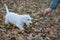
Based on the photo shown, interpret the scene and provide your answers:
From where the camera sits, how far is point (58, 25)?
216 inches

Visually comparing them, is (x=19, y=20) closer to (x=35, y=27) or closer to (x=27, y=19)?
(x=27, y=19)

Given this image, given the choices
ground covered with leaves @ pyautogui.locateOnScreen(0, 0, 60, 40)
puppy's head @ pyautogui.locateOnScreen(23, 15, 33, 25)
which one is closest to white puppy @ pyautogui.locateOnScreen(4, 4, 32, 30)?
puppy's head @ pyautogui.locateOnScreen(23, 15, 33, 25)

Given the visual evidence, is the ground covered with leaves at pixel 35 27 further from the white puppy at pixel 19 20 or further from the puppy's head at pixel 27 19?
the puppy's head at pixel 27 19

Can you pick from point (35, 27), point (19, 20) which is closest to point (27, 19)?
point (19, 20)

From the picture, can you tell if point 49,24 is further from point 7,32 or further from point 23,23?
point 7,32

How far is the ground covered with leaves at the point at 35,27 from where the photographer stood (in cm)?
495

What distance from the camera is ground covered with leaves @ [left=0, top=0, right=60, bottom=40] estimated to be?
495 centimetres

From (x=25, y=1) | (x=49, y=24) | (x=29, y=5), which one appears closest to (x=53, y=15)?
(x=49, y=24)

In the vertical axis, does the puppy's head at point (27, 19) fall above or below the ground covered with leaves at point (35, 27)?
above

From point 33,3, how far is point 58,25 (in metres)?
1.65

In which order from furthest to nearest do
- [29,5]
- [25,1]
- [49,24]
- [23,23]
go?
[25,1] → [29,5] → [49,24] → [23,23]

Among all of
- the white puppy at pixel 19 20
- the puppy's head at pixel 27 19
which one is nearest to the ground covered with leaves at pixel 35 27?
the white puppy at pixel 19 20

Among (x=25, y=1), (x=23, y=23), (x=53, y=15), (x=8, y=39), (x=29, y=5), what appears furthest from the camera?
(x=25, y=1)

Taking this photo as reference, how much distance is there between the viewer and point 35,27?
210 inches
